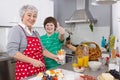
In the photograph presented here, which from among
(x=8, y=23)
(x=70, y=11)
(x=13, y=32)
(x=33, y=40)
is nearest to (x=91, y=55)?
(x=33, y=40)

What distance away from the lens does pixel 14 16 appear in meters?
2.75

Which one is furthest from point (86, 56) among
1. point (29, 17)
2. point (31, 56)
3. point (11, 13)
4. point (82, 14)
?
point (82, 14)

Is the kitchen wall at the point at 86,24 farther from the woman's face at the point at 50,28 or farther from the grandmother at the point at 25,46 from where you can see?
the grandmother at the point at 25,46

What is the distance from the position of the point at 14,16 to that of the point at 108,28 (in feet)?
5.78

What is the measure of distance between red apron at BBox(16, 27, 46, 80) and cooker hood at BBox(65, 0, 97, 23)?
1861 millimetres

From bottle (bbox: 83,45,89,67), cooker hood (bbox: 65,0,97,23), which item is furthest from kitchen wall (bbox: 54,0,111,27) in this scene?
bottle (bbox: 83,45,89,67)

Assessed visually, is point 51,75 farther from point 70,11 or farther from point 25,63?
point 70,11

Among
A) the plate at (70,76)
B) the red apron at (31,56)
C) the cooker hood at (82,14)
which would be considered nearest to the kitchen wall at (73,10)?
the cooker hood at (82,14)

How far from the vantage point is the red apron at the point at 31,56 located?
146 cm

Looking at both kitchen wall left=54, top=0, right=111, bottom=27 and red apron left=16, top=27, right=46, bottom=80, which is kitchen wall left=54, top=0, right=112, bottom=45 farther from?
red apron left=16, top=27, right=46, bottom=80

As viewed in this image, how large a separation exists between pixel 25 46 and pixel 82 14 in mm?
2097

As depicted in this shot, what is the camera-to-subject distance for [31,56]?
4.95ft

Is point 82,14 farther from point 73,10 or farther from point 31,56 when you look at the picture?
point 31,56

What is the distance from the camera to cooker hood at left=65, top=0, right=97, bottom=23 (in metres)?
3.25
